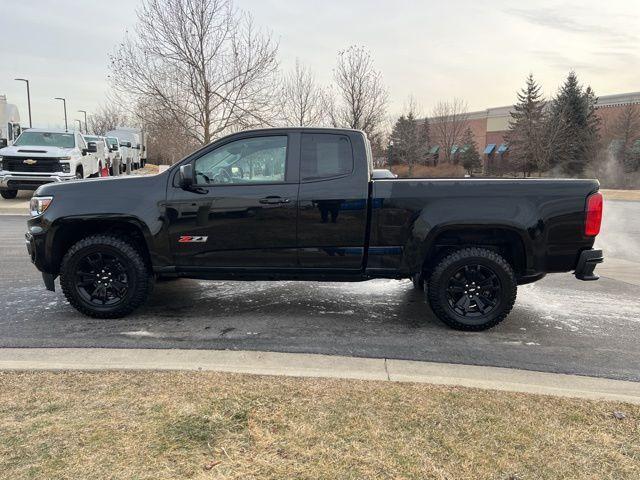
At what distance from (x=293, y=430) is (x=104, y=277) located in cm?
312

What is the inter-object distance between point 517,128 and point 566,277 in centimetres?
4895

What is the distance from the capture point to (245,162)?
16.4 feet

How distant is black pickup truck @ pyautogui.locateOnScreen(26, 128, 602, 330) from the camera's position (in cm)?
470

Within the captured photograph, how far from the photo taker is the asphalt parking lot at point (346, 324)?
432cm

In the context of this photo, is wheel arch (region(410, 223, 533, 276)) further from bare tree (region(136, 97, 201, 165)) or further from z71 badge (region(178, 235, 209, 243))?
bare tree (region(136, 97, 201, 165))

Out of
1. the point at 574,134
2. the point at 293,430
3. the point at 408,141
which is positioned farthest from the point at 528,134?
the point at 293,430

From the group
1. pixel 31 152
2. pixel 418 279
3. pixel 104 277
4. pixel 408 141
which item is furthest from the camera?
pixel 408 141

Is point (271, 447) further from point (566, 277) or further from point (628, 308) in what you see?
point (566, 277)

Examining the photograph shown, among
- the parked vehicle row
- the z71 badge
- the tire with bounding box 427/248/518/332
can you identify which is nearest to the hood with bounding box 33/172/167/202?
the z71 badge

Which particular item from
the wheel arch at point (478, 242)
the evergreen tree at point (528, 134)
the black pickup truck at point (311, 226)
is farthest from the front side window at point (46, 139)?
the evergreen tree at point (528, 134)

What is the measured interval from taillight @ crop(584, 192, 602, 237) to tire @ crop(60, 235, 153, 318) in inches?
169

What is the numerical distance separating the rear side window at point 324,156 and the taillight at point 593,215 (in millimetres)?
A: 2253

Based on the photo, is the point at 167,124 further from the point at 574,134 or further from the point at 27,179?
the point at 574,134

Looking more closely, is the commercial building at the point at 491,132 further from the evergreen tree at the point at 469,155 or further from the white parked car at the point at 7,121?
the white parked car at the point at 7,121
